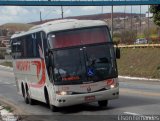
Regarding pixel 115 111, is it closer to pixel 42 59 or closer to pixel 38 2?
pixel 42 59

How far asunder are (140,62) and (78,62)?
107ft

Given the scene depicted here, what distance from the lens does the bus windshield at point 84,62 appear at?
653 inches

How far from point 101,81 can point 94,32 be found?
169 centimetres

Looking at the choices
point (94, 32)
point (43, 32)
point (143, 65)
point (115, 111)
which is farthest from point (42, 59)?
point (143, 65)

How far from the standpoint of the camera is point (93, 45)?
666 inches

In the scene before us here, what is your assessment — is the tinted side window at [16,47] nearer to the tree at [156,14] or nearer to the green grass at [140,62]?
the green grass at [140,62]

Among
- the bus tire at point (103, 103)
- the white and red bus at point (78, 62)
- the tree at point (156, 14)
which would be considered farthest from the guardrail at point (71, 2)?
the white and red bus at point (78, 62)

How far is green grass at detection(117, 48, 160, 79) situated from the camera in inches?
1706

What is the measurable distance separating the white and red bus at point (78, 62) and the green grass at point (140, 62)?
23072 millimetres

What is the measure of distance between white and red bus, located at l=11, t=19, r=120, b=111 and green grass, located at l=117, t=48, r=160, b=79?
23072 mm

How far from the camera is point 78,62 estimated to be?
54.7 feet

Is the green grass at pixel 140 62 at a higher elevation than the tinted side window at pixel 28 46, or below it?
below

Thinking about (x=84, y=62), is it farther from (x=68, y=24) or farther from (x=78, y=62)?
(x=68, y=24)

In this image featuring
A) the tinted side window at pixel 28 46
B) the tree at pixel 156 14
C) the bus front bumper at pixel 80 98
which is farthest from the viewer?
the tree at pixel 156 14
